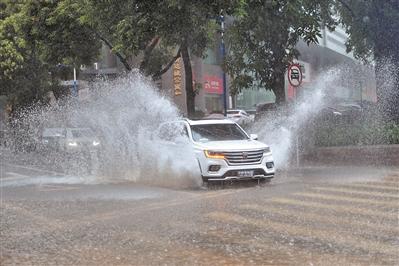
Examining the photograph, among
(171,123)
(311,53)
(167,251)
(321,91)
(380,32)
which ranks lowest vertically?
(167,251)

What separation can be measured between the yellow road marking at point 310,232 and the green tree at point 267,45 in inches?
401

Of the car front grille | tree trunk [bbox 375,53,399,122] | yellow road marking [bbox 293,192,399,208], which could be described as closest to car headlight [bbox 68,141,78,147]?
tree trunk [bbox 375,53,399,122]

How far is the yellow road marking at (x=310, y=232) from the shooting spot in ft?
24.2

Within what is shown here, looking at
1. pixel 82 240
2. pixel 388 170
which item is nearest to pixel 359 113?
pixel 388 170

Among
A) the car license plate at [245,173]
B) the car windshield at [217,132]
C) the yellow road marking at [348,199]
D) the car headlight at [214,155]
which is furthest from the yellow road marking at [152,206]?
the car windshield at [217,132]

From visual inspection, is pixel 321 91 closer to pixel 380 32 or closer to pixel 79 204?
pixel 380 32

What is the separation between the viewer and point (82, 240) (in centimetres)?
804

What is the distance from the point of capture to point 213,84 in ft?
165

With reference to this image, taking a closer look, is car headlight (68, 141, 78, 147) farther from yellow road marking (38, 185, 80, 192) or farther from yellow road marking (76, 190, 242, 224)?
yellow road marking (76, 190, 242, 224)

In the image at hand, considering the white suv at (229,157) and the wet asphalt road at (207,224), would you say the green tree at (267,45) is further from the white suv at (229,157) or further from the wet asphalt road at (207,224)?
the wet asphalt road at (207,224)

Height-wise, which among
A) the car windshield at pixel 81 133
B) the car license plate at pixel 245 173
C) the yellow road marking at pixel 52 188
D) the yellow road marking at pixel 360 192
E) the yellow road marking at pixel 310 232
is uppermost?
the car windshield at pixel 81 133

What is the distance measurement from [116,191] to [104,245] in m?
Result: 5.64

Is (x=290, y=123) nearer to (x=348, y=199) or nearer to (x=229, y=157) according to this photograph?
(x=229, y=157)

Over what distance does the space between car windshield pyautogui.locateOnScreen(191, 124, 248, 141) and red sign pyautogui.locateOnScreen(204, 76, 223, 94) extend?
33568 mm
